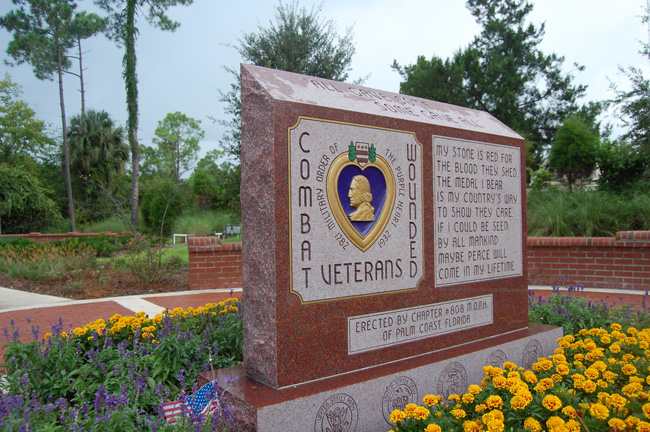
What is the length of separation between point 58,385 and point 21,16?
3227 cm

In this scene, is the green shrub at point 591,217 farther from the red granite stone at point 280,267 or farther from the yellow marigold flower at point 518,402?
the yellow marigold flower at point 518,402

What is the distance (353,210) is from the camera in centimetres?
298

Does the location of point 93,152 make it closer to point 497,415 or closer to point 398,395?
point 398,395

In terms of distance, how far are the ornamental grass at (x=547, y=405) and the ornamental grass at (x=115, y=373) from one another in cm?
115

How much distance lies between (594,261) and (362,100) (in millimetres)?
6207

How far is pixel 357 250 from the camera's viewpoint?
299 cm

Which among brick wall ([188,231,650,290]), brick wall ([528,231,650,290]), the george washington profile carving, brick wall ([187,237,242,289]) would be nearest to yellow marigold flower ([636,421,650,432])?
the george washington profile carving

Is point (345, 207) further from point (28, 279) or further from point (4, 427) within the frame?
point (28, 279)

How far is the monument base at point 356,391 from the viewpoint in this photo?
2.46 metres

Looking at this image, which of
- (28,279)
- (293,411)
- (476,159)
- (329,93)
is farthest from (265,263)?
(28,279)

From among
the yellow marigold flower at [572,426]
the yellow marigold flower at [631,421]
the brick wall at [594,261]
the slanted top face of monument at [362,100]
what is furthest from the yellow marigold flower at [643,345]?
the brick wall at [594,261]

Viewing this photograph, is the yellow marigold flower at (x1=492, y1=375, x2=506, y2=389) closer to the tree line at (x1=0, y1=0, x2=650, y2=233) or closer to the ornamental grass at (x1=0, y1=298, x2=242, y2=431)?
the ornamental grass at (x1=0, y1=298, x2=242, y2=431)

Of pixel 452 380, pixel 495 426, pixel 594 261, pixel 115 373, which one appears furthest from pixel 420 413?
pixel 594 261

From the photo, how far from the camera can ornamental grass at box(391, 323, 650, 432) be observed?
223 centimetres
